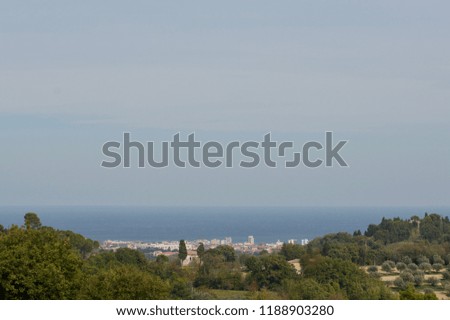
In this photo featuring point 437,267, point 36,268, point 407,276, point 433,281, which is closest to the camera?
point 36,268

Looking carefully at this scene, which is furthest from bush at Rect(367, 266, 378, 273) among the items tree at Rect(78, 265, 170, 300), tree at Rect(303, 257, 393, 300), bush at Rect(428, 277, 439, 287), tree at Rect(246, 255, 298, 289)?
tree at Rect(78, 265, 170, 300)

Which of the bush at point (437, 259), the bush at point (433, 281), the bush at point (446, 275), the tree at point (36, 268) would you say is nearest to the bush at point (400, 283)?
the bush at point (433, 281)

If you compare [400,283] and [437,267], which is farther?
[437,267]

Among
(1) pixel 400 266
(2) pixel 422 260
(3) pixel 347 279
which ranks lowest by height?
(3) pixel 347 279

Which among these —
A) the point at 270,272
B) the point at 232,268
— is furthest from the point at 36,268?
the point at 232,268

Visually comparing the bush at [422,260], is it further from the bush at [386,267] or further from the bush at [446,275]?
the bush at [386,267]

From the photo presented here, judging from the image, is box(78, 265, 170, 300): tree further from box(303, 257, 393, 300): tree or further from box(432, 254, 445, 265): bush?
box(432, 254, 445, 265): bush

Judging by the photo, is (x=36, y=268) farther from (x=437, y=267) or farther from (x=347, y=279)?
(x=437, y=267)

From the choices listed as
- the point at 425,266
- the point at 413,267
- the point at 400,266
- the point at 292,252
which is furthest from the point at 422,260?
Answer: the point at 292,252

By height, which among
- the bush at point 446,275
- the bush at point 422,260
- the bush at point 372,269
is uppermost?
the bush at point 422,260

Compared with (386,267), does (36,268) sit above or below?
above

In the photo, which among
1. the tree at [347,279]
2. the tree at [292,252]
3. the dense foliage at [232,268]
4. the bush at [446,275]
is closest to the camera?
the dense foliage at [232,268]

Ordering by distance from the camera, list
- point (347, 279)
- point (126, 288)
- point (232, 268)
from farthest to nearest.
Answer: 1. point (232, 268)
2. point (347, 279)
3. point (126, 288)
